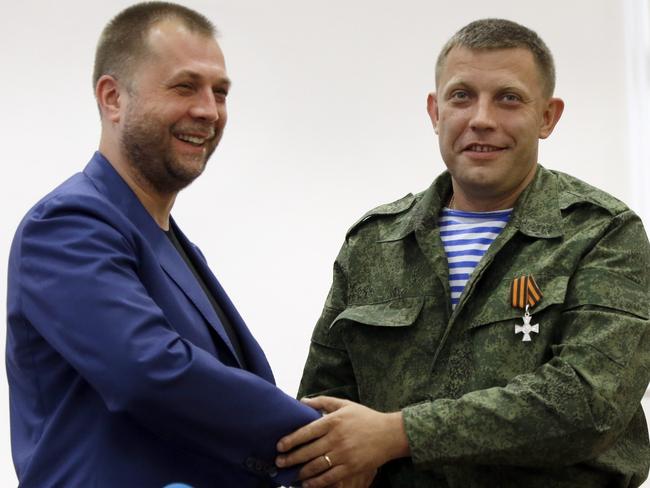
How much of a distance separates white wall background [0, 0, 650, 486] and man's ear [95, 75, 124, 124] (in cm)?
169

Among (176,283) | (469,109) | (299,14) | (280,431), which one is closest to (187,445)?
(280,431)

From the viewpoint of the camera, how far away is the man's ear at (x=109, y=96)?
83.3 inches

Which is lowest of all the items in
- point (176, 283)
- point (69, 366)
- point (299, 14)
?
point (69, 366)

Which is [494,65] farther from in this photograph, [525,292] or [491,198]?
[525,292]

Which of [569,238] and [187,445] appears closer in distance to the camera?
[187,445]

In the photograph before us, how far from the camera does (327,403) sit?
7.21 ft

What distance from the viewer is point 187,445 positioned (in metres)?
1.92

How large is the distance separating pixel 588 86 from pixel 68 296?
2.55m

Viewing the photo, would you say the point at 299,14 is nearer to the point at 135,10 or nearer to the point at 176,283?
the point at 135,10

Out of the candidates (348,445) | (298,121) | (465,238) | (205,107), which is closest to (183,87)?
(205,107)

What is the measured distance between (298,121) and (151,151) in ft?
6.00

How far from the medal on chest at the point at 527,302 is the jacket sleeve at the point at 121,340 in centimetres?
55

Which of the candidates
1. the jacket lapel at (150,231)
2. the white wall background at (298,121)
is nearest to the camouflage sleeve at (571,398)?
the jacket lapel at (150,231)

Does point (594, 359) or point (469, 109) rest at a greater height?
point (469, 109)
